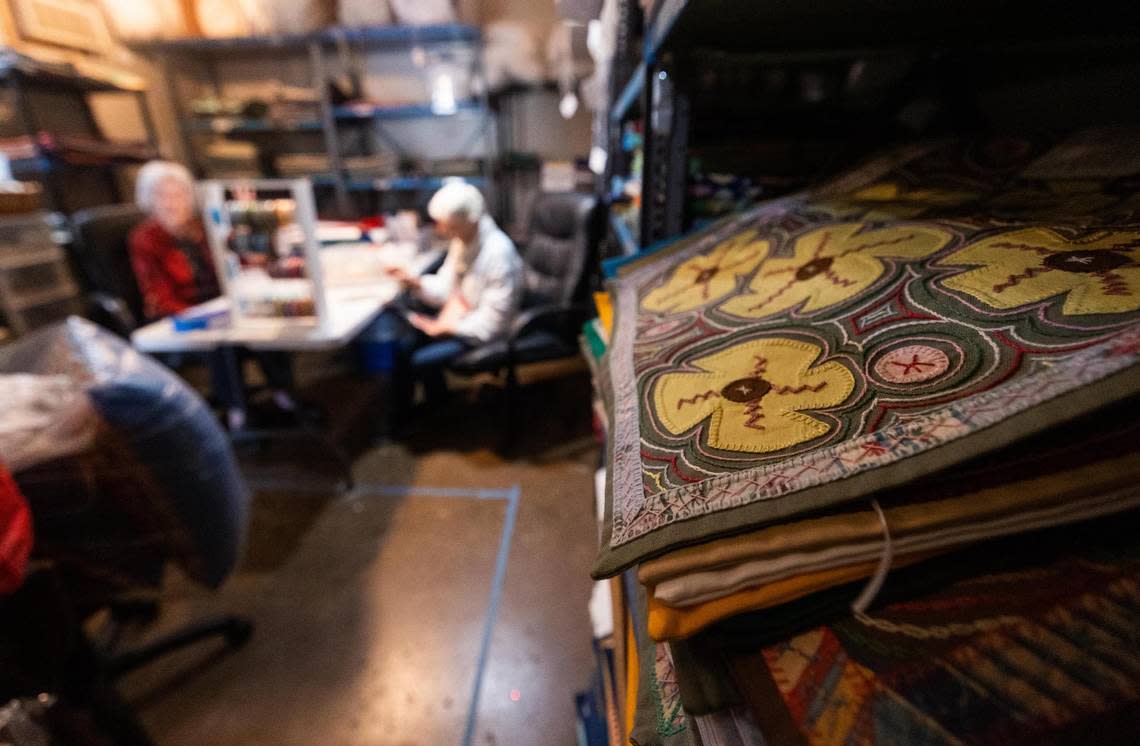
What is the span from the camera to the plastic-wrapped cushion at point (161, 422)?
0.82 m

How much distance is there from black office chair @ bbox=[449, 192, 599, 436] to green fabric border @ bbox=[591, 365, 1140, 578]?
182 centimetres

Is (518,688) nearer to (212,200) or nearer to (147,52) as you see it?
(212,200)

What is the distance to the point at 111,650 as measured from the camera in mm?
1261

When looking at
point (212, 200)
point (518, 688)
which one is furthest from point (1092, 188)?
point (212, 200)

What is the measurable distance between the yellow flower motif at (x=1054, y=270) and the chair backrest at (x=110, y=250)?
311 centimetres

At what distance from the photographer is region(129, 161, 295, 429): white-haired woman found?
2.17 meters

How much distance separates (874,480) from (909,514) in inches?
1.3

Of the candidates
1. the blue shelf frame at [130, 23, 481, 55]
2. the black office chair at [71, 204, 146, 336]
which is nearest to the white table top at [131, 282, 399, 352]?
the black office chair at [71, 204, 146, 336]

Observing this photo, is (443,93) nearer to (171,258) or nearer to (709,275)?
(171,258)

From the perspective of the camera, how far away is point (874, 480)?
0.29m

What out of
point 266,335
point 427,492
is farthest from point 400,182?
point 427,492

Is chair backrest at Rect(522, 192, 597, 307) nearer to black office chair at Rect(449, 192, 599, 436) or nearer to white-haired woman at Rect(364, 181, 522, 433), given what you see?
black office chair at Rect(449, 192, 599, 436)

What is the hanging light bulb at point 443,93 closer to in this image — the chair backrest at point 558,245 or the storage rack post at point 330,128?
the storage rack post at point 330,128

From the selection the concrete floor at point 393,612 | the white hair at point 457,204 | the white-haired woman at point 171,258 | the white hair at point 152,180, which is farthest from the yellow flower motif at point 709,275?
the white hair at point 152,180
